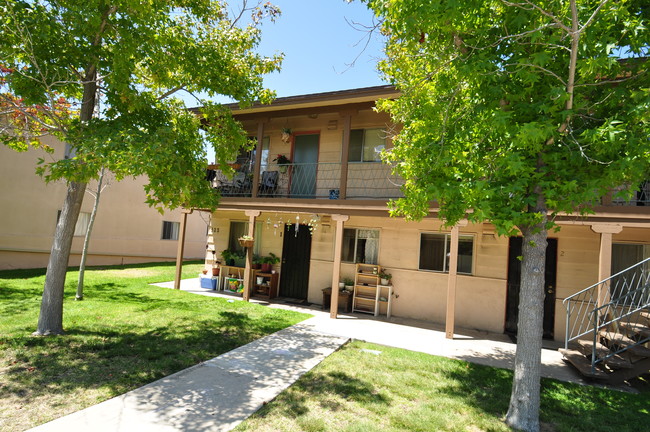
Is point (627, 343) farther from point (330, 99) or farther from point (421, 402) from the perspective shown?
point (330, 99)

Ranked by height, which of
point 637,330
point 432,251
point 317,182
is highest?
point 317,182

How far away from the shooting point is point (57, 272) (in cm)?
594

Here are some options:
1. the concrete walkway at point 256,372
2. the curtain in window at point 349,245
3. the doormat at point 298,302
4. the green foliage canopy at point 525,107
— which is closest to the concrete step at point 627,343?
the concrete walkway at point 256,372

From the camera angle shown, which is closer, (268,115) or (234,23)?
(234,23)

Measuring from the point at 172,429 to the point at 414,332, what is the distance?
19.5 ft

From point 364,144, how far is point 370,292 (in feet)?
14.5

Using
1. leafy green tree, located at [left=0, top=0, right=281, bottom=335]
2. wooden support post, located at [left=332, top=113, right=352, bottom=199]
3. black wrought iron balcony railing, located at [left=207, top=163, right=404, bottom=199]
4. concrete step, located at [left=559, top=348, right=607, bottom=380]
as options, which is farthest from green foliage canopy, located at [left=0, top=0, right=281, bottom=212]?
concrete step, located at [left=559, top=348, right=607, bottom=380]

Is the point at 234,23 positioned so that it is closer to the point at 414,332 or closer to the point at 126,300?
the point at 126,300

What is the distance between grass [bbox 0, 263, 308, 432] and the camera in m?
4.03

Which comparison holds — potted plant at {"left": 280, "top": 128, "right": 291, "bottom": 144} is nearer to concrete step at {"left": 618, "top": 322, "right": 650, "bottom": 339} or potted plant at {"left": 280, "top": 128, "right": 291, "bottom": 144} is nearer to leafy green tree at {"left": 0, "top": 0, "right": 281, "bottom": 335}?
leafy green tree at {"left": 0, "top": 0, "right": 281, "bottom": 335}

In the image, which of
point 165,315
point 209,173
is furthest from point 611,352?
point 209,173

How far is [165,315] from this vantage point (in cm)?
800

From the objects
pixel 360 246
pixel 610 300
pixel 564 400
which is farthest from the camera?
pixel 360 246

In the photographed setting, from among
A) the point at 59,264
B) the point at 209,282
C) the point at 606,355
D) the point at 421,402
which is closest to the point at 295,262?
the point at 209,282
